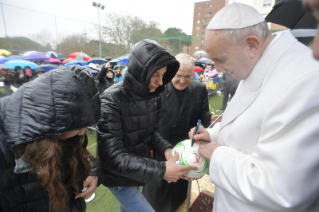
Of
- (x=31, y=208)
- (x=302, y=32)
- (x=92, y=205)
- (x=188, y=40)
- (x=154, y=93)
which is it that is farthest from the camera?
(x=188, y=40)

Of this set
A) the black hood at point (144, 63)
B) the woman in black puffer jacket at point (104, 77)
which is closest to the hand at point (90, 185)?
the black hood at point (144, 63)

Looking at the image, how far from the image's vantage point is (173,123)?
245 cm

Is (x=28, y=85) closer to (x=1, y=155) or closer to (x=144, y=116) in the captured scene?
(x=1, y=155)

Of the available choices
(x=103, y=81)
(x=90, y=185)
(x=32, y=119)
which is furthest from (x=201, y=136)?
(x=103, y=81)

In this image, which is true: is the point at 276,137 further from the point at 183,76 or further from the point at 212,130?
the point at 183,76

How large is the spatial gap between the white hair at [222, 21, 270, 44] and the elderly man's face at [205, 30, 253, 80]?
0.03m

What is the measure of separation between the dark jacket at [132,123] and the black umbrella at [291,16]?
1.22 m

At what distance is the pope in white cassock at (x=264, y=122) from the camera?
2.49ft

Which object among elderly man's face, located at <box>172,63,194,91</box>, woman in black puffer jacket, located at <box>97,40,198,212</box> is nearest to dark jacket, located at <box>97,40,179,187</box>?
woman in black puffer jacket, located at <box>97,40,198,212</box>

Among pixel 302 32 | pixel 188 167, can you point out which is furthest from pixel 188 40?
pixel 188 167

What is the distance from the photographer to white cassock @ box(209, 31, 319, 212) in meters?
0.75

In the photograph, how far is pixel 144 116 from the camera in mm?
1617

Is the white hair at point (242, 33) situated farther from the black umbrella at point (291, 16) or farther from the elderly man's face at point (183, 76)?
the elderly man's face at point (183, 76)

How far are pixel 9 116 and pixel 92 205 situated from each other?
2.51 m
